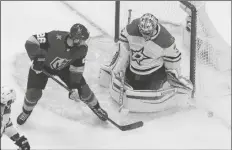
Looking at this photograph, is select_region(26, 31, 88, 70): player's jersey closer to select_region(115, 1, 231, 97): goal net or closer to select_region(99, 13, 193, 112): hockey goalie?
select_region(99, 13, 193, 112): hockey goalie

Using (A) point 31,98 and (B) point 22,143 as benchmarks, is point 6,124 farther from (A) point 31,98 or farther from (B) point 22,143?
(A) point 31,98

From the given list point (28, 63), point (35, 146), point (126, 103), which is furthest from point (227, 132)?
point (28, 63)

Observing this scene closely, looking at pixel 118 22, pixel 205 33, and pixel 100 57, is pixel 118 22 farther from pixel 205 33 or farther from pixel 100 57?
pixel 205 33

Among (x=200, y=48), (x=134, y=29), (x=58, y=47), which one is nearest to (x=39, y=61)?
(x=58, y=47)

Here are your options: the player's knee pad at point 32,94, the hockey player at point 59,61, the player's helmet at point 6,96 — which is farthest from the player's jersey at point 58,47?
the player's helmet at point 6,96

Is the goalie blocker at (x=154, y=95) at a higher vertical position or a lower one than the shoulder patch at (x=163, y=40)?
lower

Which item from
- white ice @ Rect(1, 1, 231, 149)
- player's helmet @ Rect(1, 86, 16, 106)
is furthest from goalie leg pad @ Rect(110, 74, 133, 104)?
player's helmet @ Rect(1, 86, 16, 106)

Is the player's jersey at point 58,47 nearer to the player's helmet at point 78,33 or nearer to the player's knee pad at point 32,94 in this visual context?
the player's helmet at point 78,33
